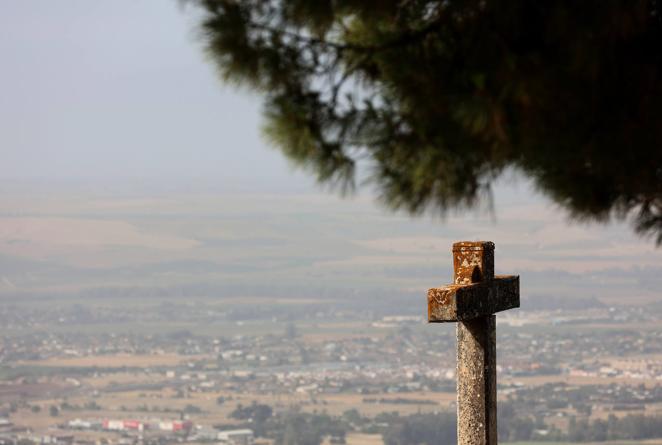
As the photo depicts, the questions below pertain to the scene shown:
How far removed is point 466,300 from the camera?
253 inches

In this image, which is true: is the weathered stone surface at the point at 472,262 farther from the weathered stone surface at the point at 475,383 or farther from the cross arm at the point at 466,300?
the weathered stone surface at the point at 475,383

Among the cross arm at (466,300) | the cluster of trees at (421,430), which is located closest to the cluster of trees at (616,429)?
the cluster of trees at (421,430)

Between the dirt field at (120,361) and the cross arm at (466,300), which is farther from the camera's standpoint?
the dirt field at (120,361)

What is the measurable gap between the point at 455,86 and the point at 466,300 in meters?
1.60

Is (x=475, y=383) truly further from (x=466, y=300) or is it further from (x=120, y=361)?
(x=120, y=361)

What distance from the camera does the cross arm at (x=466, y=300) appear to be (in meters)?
6.34

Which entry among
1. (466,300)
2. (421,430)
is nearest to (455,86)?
(466,300)

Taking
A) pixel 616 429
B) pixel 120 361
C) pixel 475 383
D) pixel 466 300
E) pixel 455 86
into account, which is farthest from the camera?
pixel 120 361

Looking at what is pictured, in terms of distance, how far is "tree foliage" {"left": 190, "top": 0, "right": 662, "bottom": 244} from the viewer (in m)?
4.93

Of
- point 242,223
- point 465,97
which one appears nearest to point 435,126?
point 465,97

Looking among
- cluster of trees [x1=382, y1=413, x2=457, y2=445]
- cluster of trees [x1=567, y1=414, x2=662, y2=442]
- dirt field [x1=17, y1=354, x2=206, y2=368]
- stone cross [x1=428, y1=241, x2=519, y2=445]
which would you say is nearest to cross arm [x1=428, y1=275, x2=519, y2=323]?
stone cross [x1=428, y1=241, x2=519, y2=445]

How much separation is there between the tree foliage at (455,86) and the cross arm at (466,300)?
0.83 m

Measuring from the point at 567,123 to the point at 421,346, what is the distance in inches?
3974

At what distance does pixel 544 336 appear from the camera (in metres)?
102
